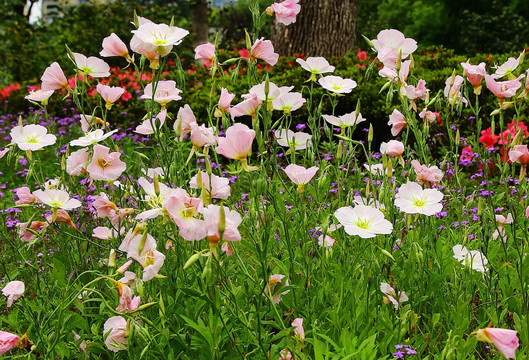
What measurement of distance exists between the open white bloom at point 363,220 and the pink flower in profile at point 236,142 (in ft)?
1.11

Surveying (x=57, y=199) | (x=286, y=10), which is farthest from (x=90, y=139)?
(x=286, y=10)

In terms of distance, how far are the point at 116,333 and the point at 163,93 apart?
79 cm

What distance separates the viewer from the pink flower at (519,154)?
180 centimetres

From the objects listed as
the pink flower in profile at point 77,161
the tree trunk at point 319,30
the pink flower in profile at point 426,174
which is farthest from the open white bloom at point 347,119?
the tree trunk at point 319,30

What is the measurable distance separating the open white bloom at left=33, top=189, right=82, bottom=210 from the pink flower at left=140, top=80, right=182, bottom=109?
1.32 ft

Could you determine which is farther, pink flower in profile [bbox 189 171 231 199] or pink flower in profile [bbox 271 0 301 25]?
pink flower in profile [bbox 271 0 301 25]

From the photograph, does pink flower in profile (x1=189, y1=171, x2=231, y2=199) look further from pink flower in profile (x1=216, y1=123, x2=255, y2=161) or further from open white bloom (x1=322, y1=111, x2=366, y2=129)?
open white bloom (x1=322, y1=111, x2=366, y2=129)

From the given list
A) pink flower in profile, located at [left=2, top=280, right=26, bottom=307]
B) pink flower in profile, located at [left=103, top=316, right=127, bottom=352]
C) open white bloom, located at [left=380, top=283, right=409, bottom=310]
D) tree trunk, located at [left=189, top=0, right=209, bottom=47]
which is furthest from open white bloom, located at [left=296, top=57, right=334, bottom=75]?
tree trunk, located at [left=189, top=0, right=209, bottom=47]

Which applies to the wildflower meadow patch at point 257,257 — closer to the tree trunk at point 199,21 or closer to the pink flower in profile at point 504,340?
the pink flower in profile at point 504,340

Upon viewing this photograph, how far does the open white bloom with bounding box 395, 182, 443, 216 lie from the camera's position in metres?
1.75

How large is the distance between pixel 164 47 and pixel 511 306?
147 centimetres

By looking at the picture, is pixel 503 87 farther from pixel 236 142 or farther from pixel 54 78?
pixel 54 78

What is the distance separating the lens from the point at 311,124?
2203 mm

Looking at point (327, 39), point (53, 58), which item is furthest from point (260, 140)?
point (53, 58)
